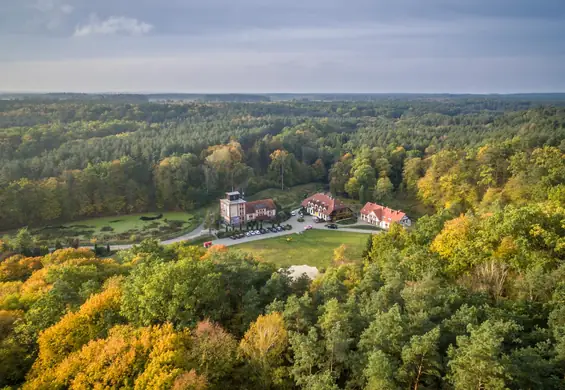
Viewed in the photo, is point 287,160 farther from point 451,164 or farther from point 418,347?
point 418,347

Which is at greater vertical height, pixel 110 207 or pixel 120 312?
pixel 120 312

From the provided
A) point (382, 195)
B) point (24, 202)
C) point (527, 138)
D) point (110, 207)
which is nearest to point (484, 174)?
point (527, 138)

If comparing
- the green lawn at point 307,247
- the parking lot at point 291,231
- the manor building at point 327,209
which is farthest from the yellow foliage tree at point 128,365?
the manor building at point 327,209

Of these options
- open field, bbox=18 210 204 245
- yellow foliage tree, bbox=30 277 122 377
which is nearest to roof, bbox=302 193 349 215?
open field, bbox=18 210 204 245

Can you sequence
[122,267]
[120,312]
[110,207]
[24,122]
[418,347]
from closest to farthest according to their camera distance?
[418,347]
[120,312]
[122,267]
[110,207]
[24,122]

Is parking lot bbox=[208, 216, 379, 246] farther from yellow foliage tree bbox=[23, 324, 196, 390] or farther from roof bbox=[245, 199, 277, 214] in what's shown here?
yellow foliage tree bbox=[23, 324, 196, 390]

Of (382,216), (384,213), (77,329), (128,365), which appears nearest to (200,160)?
(382,216)

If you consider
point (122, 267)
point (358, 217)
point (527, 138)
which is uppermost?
point (527, 138)
